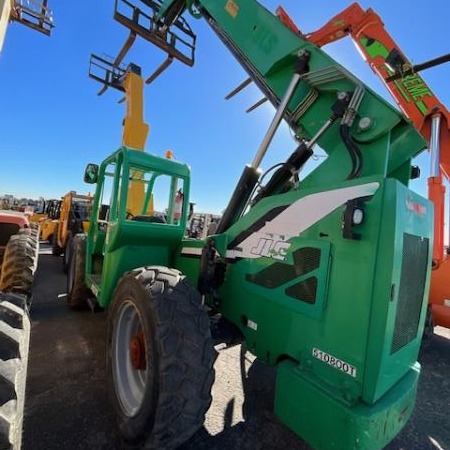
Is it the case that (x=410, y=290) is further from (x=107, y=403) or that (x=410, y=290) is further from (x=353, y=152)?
(x=107, y=403)

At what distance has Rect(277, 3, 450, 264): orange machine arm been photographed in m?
3.83

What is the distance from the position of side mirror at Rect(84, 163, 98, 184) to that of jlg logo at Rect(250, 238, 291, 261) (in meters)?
2.97

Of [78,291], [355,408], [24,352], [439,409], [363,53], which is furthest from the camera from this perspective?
[78,291]

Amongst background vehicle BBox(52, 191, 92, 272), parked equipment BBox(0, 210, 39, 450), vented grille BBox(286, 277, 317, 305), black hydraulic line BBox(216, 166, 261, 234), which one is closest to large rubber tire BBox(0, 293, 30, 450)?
parked equipment BBox(0, 210, 39, 450)

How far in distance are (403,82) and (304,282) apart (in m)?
3.83

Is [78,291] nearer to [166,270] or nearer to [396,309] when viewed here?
[166,270]

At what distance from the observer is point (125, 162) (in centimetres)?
317

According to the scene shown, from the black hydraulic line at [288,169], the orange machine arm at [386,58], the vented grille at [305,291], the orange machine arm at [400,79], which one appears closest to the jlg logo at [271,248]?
the vented grille at [305,291]

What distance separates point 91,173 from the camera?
4340mm

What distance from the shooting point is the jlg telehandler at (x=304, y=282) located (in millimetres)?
1673

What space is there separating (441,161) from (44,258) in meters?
10.8

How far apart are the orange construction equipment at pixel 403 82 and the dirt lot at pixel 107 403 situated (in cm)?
230

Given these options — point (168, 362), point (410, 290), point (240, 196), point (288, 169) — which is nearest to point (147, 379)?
point (168, 362)

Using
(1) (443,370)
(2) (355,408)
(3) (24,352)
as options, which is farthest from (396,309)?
(1) (443,370)
